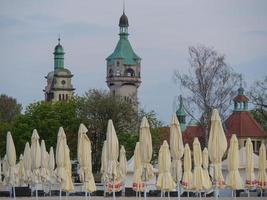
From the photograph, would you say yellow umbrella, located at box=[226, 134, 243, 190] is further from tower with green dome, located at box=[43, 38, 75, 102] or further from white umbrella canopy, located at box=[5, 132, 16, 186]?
tower with green dome, located at box=[43, 38, 75, 102]

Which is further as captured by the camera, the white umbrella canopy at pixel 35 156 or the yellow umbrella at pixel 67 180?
the white umbrella canopy at pixel 35 156

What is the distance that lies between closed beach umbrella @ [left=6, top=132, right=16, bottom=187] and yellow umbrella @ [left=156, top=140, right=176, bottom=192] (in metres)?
8.08

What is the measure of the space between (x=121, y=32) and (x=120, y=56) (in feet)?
14.7

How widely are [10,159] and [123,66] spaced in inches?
3809

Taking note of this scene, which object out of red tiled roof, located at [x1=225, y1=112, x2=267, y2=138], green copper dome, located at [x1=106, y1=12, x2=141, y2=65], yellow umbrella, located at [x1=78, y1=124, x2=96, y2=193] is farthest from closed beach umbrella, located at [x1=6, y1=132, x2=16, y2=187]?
green copper dome, located at [x1=106, y1=12, x2=141, y2=65]

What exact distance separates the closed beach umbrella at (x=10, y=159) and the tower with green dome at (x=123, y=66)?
300ft

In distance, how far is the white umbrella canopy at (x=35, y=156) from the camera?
37.3m

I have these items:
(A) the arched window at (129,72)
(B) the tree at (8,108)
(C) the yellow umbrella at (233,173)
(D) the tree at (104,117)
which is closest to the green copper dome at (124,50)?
(A) the arched window at (129,72)

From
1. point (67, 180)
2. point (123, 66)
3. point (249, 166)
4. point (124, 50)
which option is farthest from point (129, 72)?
point (67, 180)

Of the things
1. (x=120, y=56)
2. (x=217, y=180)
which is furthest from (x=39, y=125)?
(x=120, y=56)

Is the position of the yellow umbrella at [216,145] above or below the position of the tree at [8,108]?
below

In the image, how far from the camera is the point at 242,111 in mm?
97000

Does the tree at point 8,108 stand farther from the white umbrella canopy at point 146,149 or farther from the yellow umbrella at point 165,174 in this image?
the white umbrella canopy at point 146,149

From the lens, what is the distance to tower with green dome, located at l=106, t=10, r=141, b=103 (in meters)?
133
